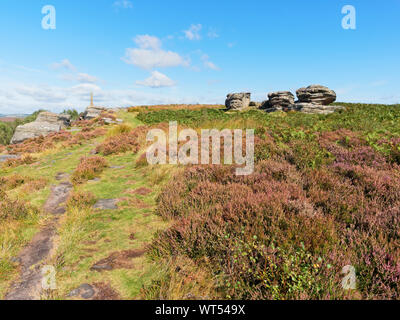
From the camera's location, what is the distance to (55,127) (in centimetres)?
2256

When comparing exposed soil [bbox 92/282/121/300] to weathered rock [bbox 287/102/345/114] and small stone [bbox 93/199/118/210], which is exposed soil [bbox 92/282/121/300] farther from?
weathered rock [bbox 287/102/345/114]

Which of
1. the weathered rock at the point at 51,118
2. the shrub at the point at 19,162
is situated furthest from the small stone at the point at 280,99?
the weathered rock at the point at 51,118

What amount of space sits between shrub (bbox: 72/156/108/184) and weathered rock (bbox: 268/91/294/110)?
29.0m

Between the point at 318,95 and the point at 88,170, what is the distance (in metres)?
30.1

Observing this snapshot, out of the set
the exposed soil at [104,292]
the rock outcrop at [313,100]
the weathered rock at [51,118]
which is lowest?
the exposed soil at [104,292]

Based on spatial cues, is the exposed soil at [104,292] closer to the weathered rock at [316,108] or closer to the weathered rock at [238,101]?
the weathered rock at [316,108]

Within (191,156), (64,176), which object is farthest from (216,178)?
(64,176)

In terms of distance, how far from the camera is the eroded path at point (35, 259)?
2.69 meters

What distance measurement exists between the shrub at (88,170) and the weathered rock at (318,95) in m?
28.6

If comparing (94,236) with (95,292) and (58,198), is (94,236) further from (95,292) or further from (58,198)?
(58,198)
